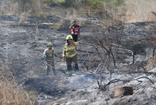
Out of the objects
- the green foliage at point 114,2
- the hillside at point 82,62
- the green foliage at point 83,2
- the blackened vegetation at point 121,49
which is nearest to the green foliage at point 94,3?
the green foliage at point 83,2

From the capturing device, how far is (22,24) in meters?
15.6

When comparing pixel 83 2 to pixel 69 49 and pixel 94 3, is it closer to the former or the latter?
pixel 94 3

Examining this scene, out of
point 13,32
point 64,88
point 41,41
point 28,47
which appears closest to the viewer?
point 64,88

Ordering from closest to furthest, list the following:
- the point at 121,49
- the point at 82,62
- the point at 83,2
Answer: the point at 82,62 → the point at 121,49 → the point at 83,2

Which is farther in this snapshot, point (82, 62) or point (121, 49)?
point (121, 49)

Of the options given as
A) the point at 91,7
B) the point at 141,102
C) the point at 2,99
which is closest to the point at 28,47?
the point at 2,99

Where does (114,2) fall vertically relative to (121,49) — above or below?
above

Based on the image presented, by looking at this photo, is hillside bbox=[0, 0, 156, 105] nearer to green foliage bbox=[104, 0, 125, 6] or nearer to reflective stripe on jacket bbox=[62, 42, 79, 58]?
reflective stripe on jacket bbox=[62, 42, 79, 58]

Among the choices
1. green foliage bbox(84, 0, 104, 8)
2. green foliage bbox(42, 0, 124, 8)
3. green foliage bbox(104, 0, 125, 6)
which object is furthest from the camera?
green foliage bbox(84, 0, 104, 8)

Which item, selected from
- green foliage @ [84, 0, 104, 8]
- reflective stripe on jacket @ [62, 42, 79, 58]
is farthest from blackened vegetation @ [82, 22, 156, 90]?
green foliage @ [84, 0, 104, 8]

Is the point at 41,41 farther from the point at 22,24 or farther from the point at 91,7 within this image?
the point at 91,7

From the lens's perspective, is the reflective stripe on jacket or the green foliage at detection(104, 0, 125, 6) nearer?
the reflective stripe on jacket

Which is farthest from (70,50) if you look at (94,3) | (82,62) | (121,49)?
(94,3)

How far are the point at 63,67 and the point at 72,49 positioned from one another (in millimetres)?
1650
